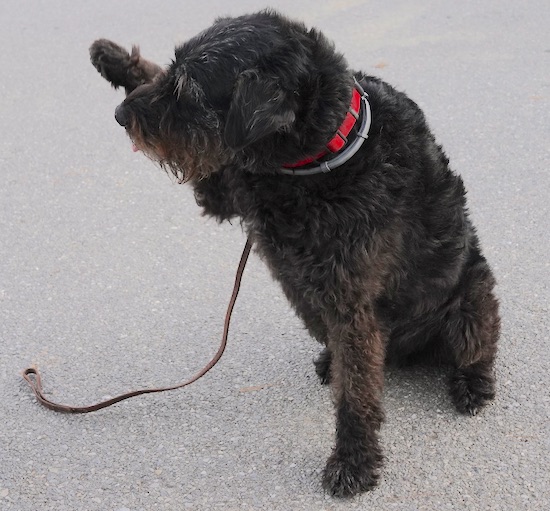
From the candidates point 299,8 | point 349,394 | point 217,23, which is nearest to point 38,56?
point 299,8

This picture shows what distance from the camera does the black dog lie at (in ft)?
9.37

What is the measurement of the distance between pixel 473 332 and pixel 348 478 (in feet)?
2.86

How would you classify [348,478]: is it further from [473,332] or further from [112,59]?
[112,59]

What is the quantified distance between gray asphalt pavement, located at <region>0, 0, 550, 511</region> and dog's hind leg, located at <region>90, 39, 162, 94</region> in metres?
0.39

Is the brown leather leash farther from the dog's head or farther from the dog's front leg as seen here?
the dog's head

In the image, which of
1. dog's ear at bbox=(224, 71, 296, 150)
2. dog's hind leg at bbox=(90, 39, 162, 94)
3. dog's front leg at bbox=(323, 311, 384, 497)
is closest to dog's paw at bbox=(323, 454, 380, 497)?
dog's front leg at bbox=(323, 311, 384, 497)

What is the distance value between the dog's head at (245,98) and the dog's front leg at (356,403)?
779mm

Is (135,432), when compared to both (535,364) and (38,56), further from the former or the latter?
(38,56)

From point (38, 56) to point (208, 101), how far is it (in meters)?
5.65

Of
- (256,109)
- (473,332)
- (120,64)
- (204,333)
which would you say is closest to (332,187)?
(256,109)

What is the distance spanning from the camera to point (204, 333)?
4125mm

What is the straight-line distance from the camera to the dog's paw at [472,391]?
3475 mm

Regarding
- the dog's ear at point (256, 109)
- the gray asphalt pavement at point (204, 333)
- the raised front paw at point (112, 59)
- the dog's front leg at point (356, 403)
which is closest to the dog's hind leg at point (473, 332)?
the gray asphalt pavement at point (204, 333)

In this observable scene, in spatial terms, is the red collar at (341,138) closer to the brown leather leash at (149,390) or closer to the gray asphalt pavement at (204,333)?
the brown leather leash at (149,390)
